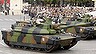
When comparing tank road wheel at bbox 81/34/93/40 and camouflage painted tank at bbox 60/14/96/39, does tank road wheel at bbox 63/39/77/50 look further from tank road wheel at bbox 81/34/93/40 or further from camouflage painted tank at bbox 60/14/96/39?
tank road wheel at bbox 81/34/93/40

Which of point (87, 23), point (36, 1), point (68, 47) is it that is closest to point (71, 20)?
point (87, 23)

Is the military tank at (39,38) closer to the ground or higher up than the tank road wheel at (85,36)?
higher up

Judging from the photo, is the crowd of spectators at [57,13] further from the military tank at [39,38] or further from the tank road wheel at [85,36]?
the military tank at [39,38]

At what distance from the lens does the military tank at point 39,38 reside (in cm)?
1772

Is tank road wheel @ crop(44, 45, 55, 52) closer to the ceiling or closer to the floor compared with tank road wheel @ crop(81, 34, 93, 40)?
closer to the ceiling

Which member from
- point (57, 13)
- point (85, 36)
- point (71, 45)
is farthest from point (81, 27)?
point (57, 13)

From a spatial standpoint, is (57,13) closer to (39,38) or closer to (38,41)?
(38,41)

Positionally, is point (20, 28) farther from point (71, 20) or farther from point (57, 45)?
point (71, 20)

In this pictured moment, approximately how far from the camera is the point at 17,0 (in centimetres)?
6297

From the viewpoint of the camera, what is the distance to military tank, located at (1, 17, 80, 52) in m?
17.7

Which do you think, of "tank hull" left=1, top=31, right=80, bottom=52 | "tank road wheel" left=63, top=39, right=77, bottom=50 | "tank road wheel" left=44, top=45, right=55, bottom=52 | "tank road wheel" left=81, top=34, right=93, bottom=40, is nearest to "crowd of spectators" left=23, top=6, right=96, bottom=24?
"tank road wheel" left=81, top=34, right=93, bottom=40

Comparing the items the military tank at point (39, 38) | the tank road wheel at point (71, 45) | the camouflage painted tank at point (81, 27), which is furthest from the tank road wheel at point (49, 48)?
the camouflage painted tank at point (81, 27)

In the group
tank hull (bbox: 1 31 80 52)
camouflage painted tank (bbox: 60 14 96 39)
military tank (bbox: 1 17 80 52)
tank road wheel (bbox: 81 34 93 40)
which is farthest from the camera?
tank road wheel (bbox: 81 34 93 40)

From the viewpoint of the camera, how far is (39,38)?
18.0 m
